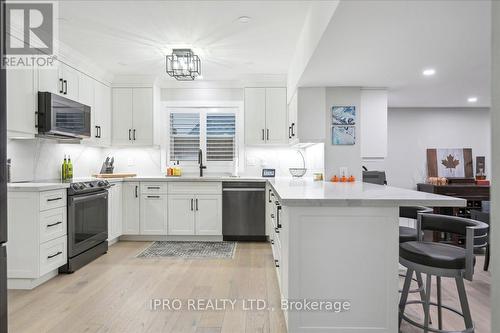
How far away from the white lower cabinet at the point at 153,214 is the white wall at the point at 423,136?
3568mm

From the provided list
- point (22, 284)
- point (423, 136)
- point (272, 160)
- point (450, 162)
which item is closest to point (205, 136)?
point (272, 160)

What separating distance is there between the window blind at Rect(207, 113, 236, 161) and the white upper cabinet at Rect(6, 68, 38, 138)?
249 centimetres

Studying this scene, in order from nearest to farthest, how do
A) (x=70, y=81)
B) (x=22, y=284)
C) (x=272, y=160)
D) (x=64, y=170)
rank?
(x=22, y=284) < (x=70, y=81) < (x=64, y=170) < (x=272, y=160)

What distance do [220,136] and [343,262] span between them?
358cm

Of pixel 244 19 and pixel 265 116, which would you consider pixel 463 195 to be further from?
pixel 244 19

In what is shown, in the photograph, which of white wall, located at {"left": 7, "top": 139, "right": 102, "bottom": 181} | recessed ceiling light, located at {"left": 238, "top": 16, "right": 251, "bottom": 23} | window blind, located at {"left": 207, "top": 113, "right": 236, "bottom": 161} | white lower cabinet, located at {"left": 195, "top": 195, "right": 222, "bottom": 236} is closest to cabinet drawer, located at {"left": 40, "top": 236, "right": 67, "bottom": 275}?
white wall, located at {"left": 7, "top": 139, "right": 102, "bottom": 181}

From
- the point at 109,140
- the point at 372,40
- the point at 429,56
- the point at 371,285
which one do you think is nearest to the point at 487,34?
the point at 429,56

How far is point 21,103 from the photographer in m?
2.98

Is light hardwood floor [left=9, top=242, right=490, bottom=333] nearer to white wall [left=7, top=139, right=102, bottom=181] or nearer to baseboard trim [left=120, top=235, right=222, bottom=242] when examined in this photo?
baseboard trim [left=120, top=235, right=222, bottom=242]

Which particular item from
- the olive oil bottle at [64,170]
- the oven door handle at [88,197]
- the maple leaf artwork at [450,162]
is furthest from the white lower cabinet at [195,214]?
the maple leaf artwork at [450,162]

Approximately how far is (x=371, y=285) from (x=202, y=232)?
3.02 meters

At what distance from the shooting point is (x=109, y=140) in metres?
4.74

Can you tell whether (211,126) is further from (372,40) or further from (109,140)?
(372,40)

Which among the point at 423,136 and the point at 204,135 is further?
the point at 423,136
